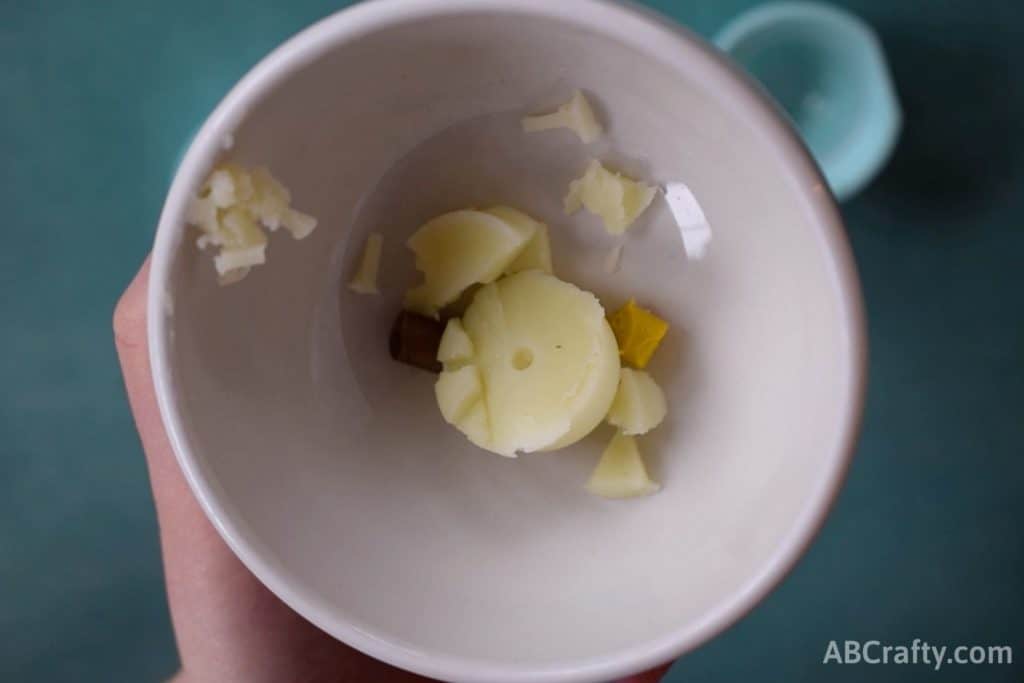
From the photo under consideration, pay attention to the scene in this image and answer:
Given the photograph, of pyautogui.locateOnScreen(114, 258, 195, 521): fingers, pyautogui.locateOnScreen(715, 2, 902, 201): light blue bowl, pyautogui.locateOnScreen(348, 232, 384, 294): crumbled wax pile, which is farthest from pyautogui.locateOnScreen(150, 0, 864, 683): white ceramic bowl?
pyautogui.locateOnScreen(715, 2, 902, 201): light blue bowl

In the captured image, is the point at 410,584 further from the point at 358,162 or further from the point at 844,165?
the point at 844,165

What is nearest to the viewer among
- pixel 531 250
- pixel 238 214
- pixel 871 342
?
pixel 238 214

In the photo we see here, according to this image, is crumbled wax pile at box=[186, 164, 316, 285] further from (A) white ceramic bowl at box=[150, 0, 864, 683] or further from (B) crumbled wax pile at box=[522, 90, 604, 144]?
(B) crumbled wax pile at box=[522, 90, 604, 144]

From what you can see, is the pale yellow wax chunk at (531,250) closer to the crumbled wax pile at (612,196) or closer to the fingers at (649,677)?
the crumbled wax pile at (612,196)

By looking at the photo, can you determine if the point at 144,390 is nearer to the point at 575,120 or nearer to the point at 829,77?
the point at 575,120

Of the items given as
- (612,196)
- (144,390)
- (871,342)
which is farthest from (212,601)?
(871,342)
